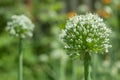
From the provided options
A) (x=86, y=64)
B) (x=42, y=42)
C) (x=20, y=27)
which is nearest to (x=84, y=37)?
(x=86, y=64)

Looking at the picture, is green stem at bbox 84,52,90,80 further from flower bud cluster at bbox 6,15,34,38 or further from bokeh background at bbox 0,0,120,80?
bokeh background at bbox 0,0,120,80

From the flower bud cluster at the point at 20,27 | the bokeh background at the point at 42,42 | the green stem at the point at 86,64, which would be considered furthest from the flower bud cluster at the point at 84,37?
the bokeh background at the point at 42,42

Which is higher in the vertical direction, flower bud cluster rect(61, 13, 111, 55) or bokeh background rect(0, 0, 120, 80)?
bokeh background rect(0, 0, 120, 80)

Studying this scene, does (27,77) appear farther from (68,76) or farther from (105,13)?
(105,13)

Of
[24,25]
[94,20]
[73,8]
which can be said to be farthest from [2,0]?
[94,20]

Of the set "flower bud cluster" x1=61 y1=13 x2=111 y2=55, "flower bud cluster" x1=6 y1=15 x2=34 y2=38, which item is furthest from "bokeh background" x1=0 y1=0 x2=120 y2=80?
"flower bud cluster" x1=61 y1=13 x2=111 y2=55

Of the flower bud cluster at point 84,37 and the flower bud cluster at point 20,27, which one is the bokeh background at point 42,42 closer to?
the flower bud cluster at point 20,27

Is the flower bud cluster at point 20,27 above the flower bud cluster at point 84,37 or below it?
above

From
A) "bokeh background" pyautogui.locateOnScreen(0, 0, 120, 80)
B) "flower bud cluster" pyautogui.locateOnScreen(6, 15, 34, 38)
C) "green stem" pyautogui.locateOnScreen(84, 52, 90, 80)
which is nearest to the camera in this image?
"green stem" pyautogui.locateOnScreen(84, 52, 90, 80)
